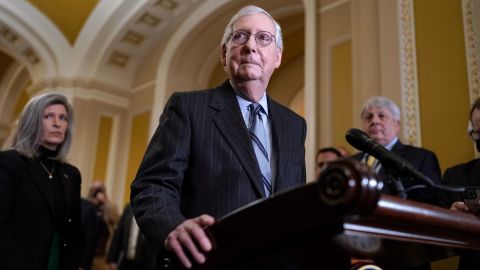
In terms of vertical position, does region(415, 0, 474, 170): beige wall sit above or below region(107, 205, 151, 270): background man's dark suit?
above

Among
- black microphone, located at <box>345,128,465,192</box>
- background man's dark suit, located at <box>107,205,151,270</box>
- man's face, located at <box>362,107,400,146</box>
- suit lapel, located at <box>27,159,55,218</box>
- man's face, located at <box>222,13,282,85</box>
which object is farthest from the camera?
background man's dark suit, located at <box>107,205,151,270</box>

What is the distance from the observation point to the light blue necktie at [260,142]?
1.24 meters

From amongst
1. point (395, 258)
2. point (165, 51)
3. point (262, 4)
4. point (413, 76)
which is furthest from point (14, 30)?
point (395, 258)

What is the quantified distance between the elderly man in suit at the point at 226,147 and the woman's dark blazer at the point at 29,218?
1.13m

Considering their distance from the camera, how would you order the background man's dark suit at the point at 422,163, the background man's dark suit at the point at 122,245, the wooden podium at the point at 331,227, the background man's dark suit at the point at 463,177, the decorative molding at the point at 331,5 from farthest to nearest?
the decorative molding at the point at 331,5
the background man's dark suit at the point at 122,245
the background man's dark suit at the point at 422,163
the background man's dark suit at the point at 463,177
the wooden podium at the point at 331,227

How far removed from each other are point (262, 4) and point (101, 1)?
2.52 meters

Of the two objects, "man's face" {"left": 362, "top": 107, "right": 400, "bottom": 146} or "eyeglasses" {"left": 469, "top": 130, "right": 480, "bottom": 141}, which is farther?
"man's face" {"left": 362, "top": 107, "right": 400, "bottom": 146}

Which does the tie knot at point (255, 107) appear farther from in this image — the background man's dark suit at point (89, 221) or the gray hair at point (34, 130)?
the background man's dark suit at point (89, 221)

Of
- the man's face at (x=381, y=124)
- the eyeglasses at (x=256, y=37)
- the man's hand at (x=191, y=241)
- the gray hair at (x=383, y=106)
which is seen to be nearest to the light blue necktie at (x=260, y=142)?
the eyeglasses at (x=256, y=37)

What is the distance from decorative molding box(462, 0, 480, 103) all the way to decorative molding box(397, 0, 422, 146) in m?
0.39

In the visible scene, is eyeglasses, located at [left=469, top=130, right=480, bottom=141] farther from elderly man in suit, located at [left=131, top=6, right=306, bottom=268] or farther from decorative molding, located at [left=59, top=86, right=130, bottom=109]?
decorative molding, located at [left=59, top=86, right=130, bottom=109]

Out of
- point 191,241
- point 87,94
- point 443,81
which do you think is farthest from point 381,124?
point 87,94

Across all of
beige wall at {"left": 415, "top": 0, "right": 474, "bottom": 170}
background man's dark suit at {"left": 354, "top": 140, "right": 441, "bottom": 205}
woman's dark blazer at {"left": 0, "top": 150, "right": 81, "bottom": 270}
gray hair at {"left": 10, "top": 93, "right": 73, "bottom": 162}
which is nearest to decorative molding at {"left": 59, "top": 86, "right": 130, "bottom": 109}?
beige wall at {"left": 415, "top": 0, "right": 474, "bottom": 170}

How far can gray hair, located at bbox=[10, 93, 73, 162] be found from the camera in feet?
7.42
